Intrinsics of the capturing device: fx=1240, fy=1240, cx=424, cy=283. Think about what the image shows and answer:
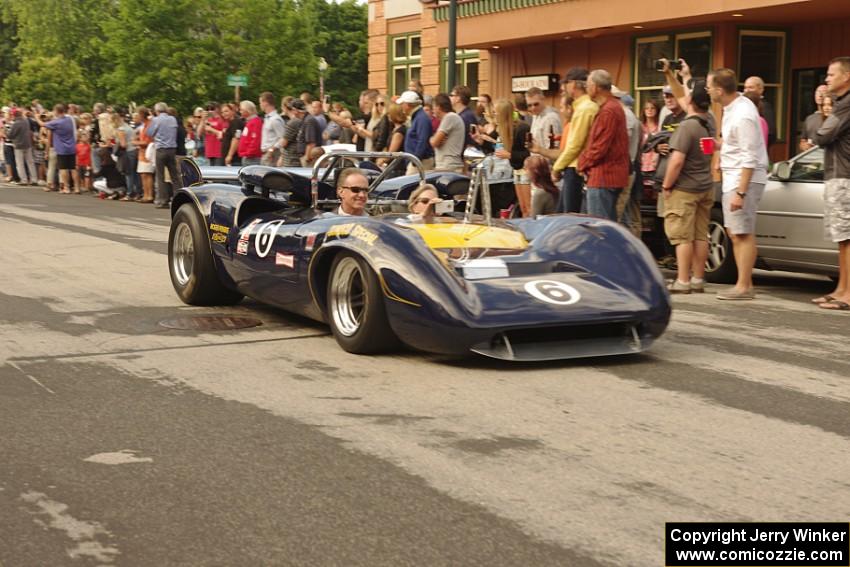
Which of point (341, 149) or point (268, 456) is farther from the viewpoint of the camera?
point (341, 149)

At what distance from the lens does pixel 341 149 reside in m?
8.79

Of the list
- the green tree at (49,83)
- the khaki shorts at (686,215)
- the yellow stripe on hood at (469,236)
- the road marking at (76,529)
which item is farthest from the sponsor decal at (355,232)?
the green tree at (49,83)

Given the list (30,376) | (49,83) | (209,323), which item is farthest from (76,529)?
(49,83)

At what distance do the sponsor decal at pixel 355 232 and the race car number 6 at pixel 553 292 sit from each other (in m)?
0.91

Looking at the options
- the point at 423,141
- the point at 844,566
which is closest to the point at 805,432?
the point at 844,566

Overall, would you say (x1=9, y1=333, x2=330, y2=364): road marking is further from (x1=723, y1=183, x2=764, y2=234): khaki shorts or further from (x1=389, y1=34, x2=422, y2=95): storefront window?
(x1=389, y1=34, x2=422, y2=95): storefront window

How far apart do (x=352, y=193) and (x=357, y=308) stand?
3.20ft

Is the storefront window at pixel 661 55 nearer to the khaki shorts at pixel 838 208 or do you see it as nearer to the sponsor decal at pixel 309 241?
the khaki shorts at pixel 838 208

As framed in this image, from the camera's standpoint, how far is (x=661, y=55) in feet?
73.4

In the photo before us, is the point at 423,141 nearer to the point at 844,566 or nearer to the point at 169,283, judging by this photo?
the point at 169,283

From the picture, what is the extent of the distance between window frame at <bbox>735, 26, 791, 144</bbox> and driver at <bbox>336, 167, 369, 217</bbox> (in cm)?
1429

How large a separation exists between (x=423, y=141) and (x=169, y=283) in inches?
189

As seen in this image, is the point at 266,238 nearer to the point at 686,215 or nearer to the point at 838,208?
the point at 686,215

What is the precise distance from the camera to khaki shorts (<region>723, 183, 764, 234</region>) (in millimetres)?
9922
